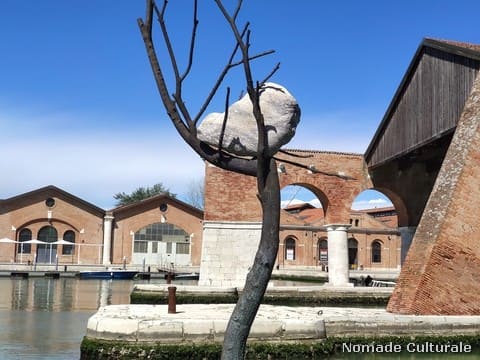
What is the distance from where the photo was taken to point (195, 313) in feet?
31.2

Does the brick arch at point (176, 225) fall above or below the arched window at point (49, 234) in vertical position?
above

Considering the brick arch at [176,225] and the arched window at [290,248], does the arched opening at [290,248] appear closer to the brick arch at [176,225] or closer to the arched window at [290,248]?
the arched window at [290,248]

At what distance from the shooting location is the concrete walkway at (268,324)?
802 centimetres

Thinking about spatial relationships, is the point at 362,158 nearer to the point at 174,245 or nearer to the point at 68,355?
the point at 68,355

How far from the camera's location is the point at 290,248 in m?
43.3

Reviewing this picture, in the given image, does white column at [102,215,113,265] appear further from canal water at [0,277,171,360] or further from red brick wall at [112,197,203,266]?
canal water at [0,277,171,360]

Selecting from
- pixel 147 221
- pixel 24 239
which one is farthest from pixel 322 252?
pixel 24 239

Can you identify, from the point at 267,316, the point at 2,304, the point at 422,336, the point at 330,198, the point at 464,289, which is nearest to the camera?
the point at 267,316

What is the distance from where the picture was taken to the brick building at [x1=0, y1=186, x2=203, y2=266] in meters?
38.5

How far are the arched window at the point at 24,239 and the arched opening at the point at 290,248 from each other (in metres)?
18.2

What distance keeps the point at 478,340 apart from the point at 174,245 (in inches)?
1316

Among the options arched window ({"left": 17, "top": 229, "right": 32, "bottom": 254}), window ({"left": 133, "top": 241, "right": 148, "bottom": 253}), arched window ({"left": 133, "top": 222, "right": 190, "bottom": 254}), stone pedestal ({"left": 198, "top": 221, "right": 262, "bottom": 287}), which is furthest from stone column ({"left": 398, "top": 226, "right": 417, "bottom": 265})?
arched window ({"left": 17, "top": 229, "right": 32, "bottom": 254})

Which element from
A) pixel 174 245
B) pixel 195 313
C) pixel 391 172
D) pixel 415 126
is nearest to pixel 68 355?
pixel 195 313

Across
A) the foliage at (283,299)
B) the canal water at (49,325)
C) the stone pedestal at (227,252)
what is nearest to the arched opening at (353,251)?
the foliage at (283,299)
